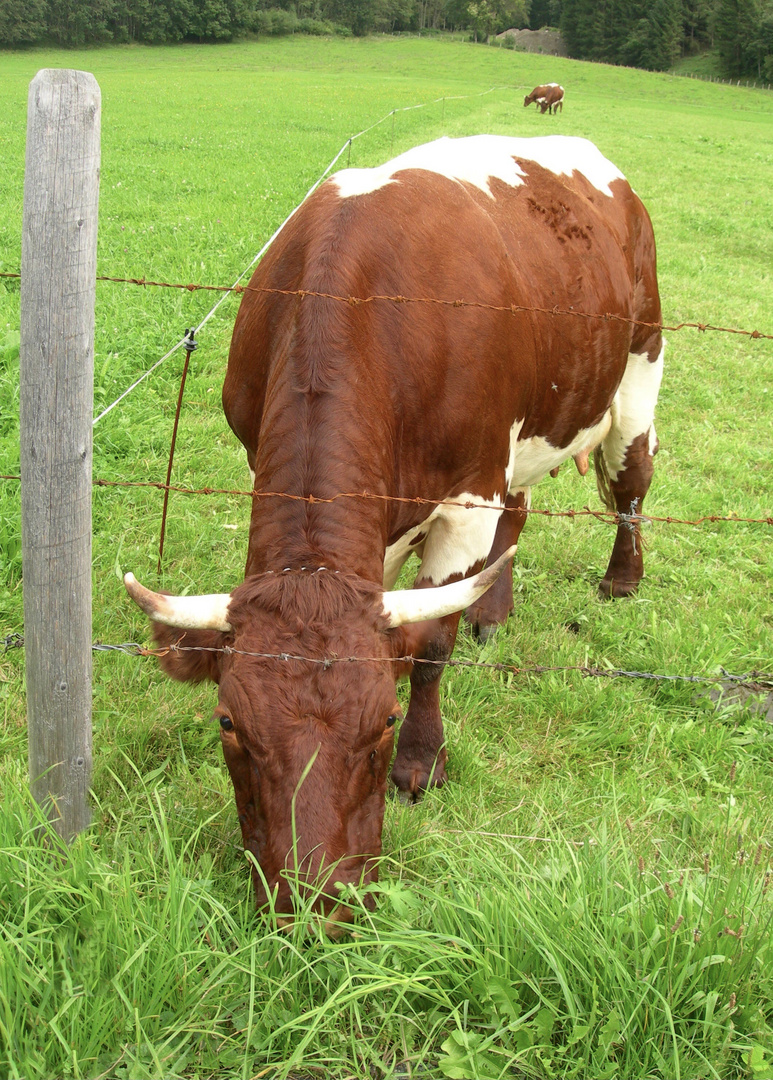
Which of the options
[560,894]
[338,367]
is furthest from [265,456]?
[560,894]

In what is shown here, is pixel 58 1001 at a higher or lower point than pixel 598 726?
higher

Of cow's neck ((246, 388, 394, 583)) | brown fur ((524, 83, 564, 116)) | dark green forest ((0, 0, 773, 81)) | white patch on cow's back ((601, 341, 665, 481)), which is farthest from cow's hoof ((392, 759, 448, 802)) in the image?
dark green forest ((0, 0, 773, 81))

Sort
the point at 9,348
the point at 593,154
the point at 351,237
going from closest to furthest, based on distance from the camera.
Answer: the point at 351,237 → the point at 593,154 → the point at 9,348

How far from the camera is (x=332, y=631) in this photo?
2.14m

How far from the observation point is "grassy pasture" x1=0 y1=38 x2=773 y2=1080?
188 centimetres

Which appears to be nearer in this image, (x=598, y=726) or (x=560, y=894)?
(x=560, y=894)

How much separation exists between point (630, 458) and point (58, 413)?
145 inches

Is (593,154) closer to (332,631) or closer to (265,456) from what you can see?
(265,456)

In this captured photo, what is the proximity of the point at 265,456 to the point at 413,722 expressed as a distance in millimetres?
1265

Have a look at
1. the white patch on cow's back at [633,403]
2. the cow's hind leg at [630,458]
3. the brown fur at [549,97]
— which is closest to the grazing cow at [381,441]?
the cow's hind leg at [630,458]

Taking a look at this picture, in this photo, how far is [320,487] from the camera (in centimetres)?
243

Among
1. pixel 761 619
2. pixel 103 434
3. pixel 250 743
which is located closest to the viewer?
pixel 250 743

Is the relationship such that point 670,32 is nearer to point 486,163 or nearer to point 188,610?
point 486,163

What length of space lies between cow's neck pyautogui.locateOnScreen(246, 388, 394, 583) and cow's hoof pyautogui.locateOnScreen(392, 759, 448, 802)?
1.03 m
